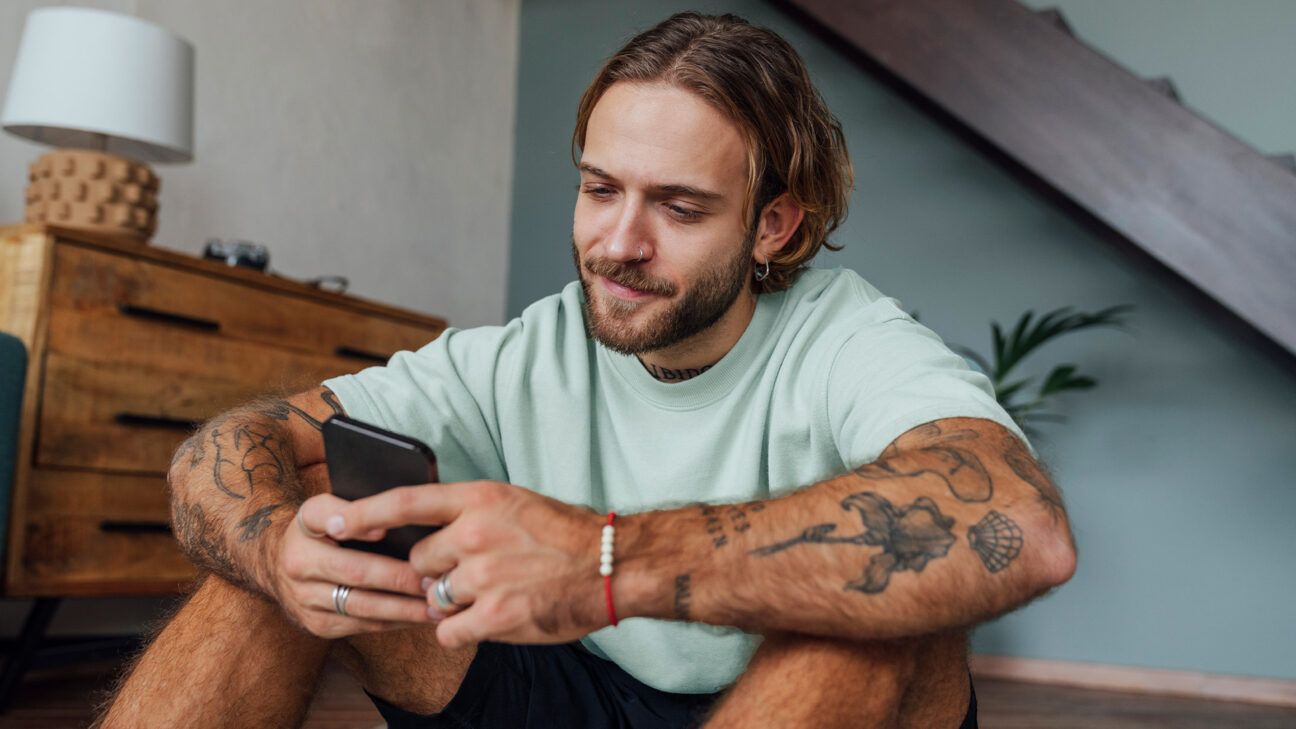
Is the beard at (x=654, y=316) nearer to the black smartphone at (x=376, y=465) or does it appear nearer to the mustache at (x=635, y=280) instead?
the mustache at (x=635, y=280)

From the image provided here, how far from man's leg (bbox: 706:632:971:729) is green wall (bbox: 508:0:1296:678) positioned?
205cm

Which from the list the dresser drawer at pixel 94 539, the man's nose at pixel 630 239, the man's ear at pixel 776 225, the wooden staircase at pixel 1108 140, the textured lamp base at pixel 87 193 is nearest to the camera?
the man's nose at pixel 630 239

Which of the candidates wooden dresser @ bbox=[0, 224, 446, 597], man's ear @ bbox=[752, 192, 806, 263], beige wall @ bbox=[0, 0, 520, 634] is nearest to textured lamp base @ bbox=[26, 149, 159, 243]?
wooden dresser @ bbox=[0, 224, 446, 597]

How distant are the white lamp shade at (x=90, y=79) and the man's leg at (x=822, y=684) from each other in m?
1.80

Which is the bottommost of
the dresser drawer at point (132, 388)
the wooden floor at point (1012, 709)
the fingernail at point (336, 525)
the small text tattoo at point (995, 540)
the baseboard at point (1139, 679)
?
the baseboard at point (1139, 679)

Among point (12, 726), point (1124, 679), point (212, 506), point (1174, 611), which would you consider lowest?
point (1124, 679)

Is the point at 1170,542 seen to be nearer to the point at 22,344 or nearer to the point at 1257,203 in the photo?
the point at 1257,203

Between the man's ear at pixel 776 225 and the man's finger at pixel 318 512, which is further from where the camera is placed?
the man's ear at pixel 776 225

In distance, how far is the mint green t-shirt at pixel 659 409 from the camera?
1198 millimetres

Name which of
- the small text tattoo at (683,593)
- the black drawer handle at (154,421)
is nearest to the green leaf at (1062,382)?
the black drawer handle at (154,421)

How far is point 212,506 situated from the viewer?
1.09 m

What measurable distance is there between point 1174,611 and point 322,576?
2.78 meters

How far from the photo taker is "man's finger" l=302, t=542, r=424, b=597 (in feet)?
2.93

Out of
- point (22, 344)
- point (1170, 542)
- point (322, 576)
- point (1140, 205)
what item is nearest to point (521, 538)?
point (322, 576)
